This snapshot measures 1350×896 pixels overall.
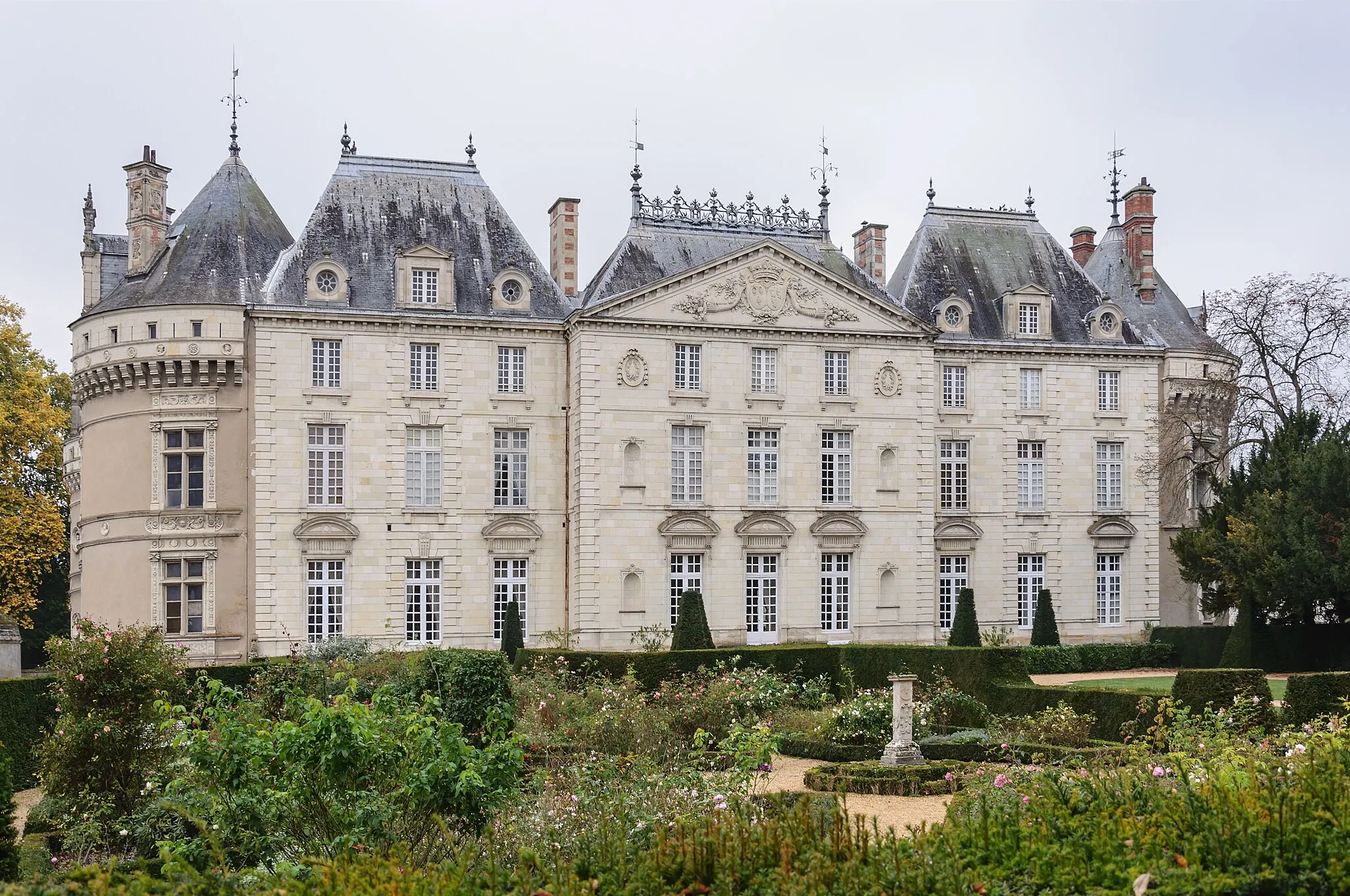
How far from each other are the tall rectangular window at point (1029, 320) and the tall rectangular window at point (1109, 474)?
11.0ft

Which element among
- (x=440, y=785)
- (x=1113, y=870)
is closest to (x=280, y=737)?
(x=440, y=785)

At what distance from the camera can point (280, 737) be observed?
9.41m

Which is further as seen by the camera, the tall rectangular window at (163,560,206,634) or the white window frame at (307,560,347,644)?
the white window frame at (307,560,347,644)

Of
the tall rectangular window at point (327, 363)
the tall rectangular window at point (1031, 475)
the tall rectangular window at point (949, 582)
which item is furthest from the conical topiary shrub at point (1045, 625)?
the tall rectangular window at point (327, 363)

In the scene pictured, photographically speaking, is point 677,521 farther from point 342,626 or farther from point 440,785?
point 440,785

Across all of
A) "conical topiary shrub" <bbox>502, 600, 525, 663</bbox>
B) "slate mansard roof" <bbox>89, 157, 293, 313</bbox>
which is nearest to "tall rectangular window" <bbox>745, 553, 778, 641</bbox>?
"conical topiary shrub" <bbox>502, 600, 525, 663</bbox>

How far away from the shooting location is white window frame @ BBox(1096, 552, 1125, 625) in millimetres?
35062

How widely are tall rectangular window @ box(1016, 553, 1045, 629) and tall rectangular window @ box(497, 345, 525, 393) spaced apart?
13242 mm

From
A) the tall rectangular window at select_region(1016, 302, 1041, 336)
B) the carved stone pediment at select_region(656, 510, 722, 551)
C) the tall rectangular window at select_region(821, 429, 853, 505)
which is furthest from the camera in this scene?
the tall rectangular window at select_region(1016, 302, 1041, 336)

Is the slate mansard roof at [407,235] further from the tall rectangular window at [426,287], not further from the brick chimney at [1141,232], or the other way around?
the brick chimney at [1141,232]

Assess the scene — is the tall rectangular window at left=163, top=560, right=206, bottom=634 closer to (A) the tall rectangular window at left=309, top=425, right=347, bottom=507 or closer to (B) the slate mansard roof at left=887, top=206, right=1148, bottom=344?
(A) the tall rectangular window at left=309, top=425, right=347, bottom=507

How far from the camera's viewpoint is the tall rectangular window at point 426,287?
31125 mm

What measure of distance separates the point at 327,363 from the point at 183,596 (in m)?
5.91

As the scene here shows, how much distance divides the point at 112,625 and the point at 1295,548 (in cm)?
2488
